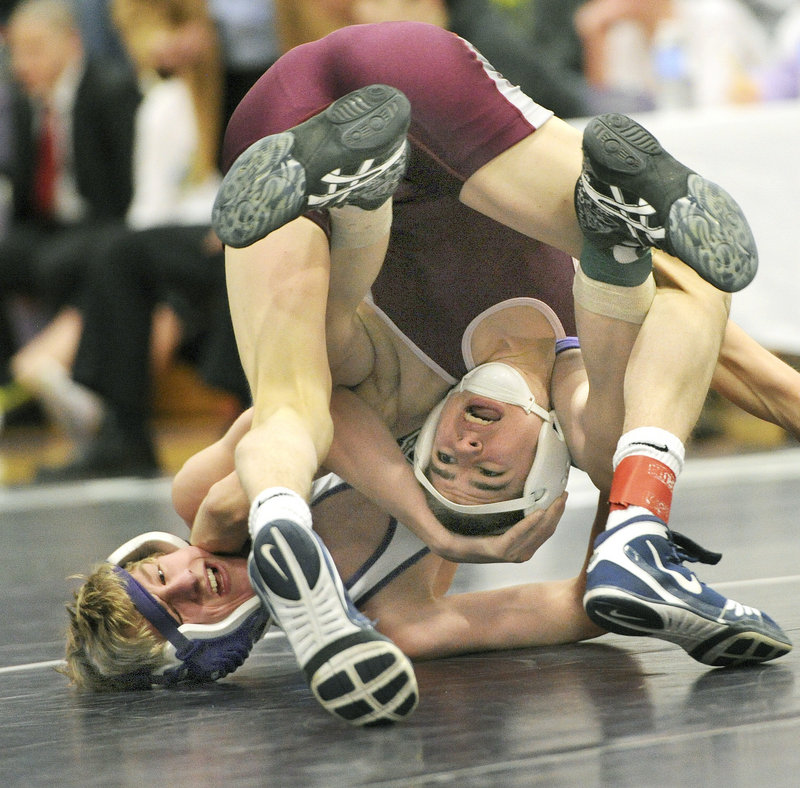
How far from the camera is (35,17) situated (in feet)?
18.9

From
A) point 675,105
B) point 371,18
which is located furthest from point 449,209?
point 675,105

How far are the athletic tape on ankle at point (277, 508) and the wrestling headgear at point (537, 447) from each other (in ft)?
1.48

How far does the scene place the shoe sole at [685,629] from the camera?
5.16 ft

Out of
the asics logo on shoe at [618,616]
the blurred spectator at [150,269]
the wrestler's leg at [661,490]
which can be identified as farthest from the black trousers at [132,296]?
the asics logo on shoe at [618,616]

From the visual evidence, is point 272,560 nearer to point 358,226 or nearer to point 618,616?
point 618,616

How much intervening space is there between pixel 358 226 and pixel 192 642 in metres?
0.60

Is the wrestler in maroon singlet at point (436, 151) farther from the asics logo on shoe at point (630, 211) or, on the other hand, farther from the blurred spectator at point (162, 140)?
the blurred spectator at point (162, 140)

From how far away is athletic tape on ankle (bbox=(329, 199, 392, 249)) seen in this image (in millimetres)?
1829

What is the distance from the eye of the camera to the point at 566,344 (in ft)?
7.18

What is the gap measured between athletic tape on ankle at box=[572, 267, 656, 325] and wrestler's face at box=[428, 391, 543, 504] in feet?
0.83

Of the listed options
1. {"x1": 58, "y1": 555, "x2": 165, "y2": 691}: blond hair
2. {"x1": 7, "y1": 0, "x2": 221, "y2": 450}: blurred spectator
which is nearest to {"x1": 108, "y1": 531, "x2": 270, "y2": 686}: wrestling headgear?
{"x1": 58, "y1": 555, "x2": 165, "y2": 691}: blond hair

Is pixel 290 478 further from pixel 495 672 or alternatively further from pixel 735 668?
pixel 735 668

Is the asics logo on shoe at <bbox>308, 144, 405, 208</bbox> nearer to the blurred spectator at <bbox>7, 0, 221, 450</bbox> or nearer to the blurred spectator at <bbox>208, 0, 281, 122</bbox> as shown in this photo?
the blurred spectator at <bbox>7, 0, 221, 450</bbox>

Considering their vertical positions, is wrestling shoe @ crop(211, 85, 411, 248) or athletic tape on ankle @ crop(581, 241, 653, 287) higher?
wrestling shoe @ crop(211, 85, 411, 248)
